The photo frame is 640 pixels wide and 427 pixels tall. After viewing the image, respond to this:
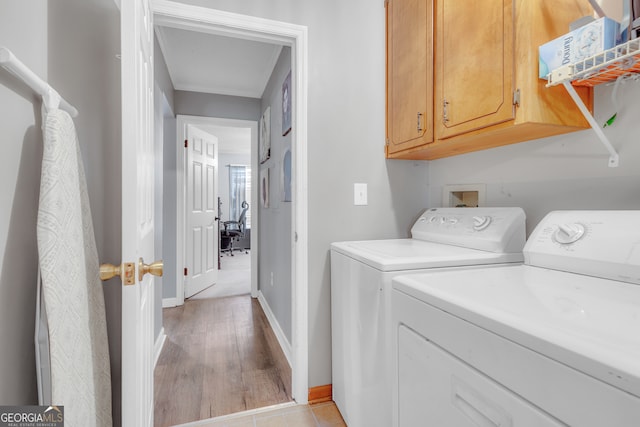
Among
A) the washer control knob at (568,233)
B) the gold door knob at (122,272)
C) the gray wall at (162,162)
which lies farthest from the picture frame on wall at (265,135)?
the washer control knob at (568,233)

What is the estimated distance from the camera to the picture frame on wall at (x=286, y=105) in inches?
90.2

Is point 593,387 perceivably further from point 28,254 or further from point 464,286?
point 28,254

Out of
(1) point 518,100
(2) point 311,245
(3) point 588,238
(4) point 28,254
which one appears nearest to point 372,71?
(1) point 518,100

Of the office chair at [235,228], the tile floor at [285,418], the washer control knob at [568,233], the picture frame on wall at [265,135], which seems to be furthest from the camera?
the office chair at [235,228]

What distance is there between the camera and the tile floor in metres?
1.61

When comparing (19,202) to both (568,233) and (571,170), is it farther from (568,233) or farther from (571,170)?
(571,170)

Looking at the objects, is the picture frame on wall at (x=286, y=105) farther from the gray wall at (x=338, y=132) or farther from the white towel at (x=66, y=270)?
the white towel at (x=66, y=270)

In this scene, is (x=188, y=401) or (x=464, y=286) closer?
(x=464, y=286)

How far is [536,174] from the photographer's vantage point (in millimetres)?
1312

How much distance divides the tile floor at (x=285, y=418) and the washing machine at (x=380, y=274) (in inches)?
2.7

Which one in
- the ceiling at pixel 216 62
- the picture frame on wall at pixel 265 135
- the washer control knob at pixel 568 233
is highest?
the ceiling at pixel 216 62

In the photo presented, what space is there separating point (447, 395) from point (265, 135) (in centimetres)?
300

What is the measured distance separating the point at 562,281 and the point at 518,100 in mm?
609

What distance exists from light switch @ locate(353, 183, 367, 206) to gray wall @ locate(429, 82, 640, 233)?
0.58 meters
